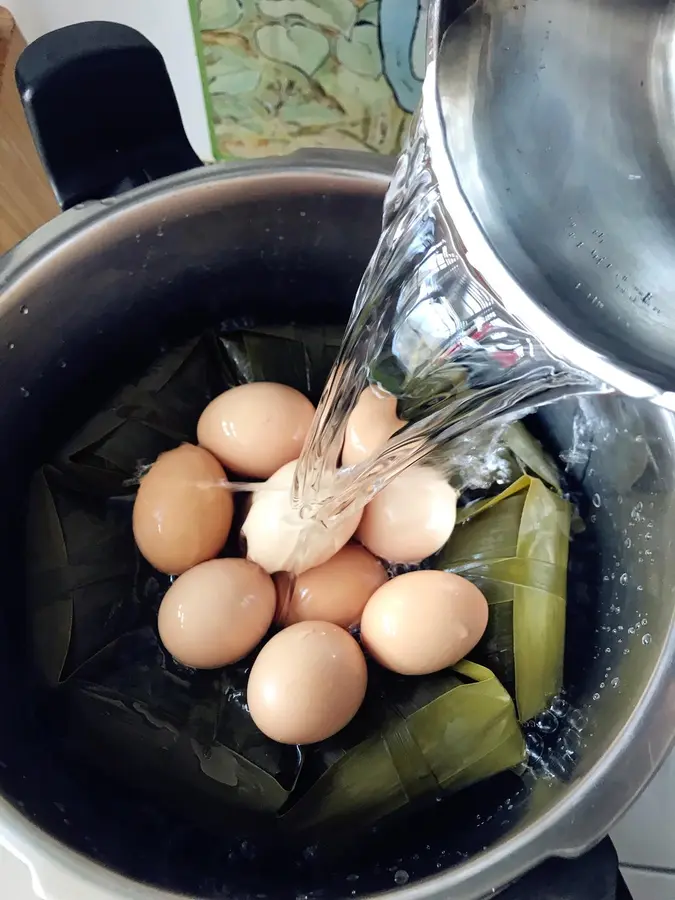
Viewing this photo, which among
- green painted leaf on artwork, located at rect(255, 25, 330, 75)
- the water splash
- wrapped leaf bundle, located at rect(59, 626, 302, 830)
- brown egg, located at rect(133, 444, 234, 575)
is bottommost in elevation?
wrapped leaf bundle, located at rect(59, 626, 302, 830)

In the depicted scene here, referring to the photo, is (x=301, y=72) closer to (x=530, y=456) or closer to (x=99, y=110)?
(x=99, y=110)

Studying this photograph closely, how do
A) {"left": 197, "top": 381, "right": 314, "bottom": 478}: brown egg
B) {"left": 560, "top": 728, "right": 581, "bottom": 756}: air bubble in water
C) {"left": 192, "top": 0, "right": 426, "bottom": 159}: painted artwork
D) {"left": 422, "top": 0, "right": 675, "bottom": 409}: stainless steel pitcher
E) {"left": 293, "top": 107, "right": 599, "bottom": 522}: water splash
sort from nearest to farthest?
{"left": 422, "top": 0, "right": 675, "bottom": 409}: stainless steel pitcher, {"left": 293, "top": 107, "right": 599, "bottom": 522}: water splash, {"left": 560, "top": 728, "right": 581, "bottom": 756}: air bubble in water, {"left": 197, "top": 381, "right": 314, "bottom": 478}: brown egg, {"left": 192, "top": 0, "right": 426, "bottom": 159}: painted artwork

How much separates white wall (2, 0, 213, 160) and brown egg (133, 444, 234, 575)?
453 millimetres

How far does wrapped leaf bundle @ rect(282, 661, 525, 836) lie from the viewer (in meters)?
0.62

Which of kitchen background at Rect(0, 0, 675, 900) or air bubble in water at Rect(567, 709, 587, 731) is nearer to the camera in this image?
air bubble in water at Rect(567, 709, 587, 731)

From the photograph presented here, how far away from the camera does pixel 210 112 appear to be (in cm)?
95

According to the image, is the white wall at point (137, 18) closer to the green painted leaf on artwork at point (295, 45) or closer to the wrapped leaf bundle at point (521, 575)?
the green painted leaf on artwork at point (295, 45)

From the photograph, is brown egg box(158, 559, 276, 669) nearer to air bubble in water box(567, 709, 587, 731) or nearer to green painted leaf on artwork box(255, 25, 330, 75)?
air bubble in water box(567, 709, 587, 731)

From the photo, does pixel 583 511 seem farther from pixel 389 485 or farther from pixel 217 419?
A: pixel 217 419

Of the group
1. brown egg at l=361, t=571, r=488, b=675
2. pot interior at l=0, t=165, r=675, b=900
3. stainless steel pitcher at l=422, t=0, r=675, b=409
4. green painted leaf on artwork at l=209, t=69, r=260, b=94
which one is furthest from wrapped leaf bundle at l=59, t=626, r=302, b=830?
green painted leaf on artwork at l=209, t=69, r=260, b=94

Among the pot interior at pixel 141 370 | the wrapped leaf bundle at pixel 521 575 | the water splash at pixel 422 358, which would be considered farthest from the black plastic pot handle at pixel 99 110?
the wrapped leaf bundle at pixel 521 575

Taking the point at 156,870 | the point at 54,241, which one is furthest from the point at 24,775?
the point at 54,241

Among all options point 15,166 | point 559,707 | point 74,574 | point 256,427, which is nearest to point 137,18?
point 15,166

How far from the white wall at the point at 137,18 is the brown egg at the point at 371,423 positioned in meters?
0.46
